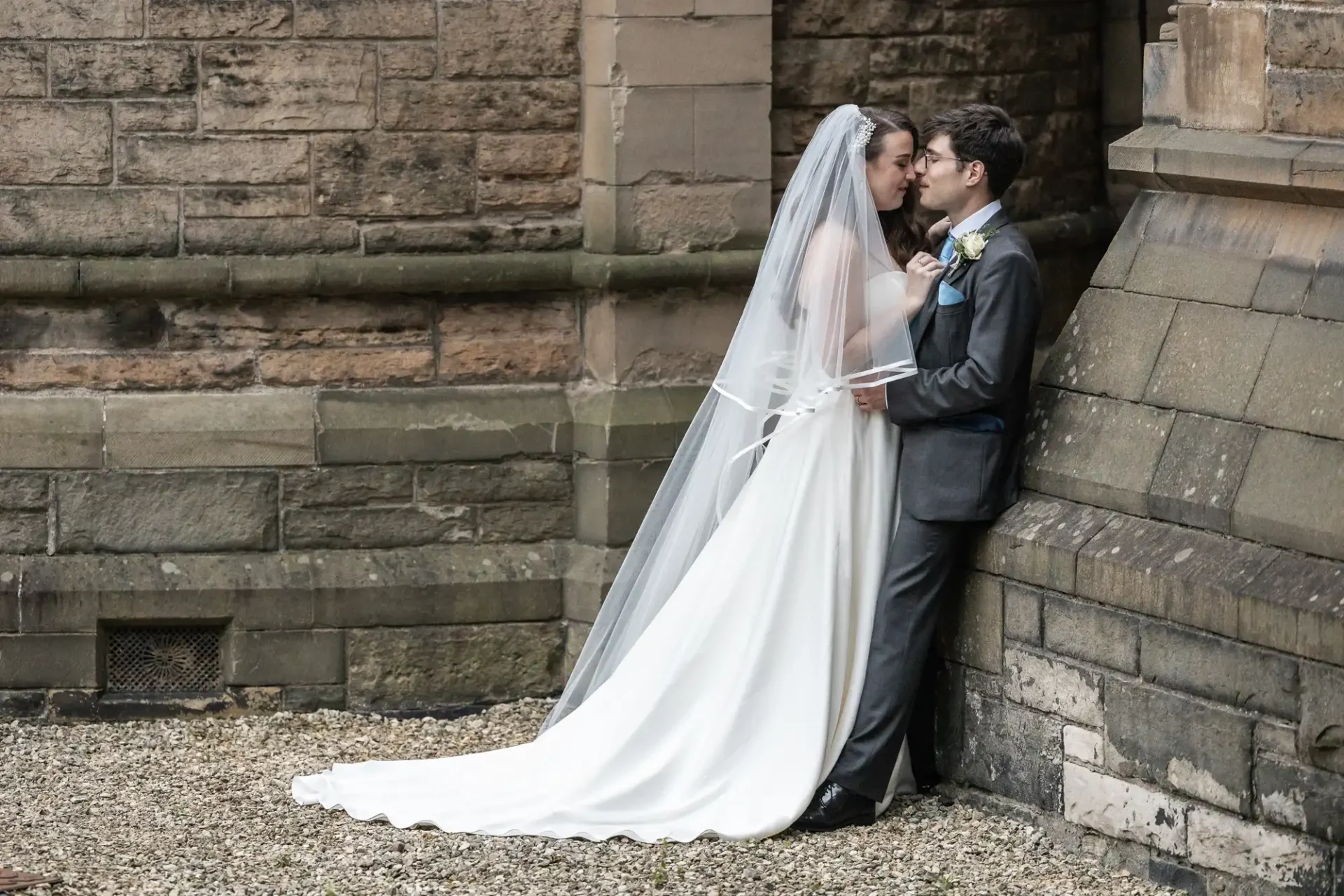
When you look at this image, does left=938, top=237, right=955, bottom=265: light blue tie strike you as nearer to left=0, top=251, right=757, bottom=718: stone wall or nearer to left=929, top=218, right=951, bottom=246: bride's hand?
left=929, top=218, right=951, bottom=246: bride's hand

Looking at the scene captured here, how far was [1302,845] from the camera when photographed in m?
4.61

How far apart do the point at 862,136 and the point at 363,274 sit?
6.70 feet

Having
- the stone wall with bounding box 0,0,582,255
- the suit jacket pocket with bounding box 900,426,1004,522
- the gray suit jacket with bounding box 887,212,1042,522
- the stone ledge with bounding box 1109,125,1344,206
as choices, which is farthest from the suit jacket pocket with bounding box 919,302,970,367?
the stone wall with bounding box 0,0,582,255

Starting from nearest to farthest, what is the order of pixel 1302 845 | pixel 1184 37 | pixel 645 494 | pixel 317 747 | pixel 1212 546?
1. pixel 1302 845
2. pixel 1212 546
3. pixel 1184 37
4. pixel 317 747
5. pixel 645 494

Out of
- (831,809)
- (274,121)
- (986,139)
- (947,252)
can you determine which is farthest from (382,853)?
(274,121)

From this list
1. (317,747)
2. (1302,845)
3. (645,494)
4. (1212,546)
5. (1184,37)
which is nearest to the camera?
(1302,845)

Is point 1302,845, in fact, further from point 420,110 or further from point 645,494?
point 420,110

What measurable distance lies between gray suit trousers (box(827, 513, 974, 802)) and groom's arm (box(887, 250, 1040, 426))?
37 centimetres

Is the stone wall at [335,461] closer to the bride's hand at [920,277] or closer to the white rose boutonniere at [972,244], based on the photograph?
the bride's hand at [920,277]

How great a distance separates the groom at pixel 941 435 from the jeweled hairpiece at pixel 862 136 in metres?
0.17

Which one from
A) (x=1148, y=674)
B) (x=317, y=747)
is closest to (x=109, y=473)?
(x=317, y=747)

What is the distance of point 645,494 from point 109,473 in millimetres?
1895

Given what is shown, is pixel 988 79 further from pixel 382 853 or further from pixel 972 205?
pixel 382 853

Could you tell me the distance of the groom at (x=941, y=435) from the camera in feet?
17.9
